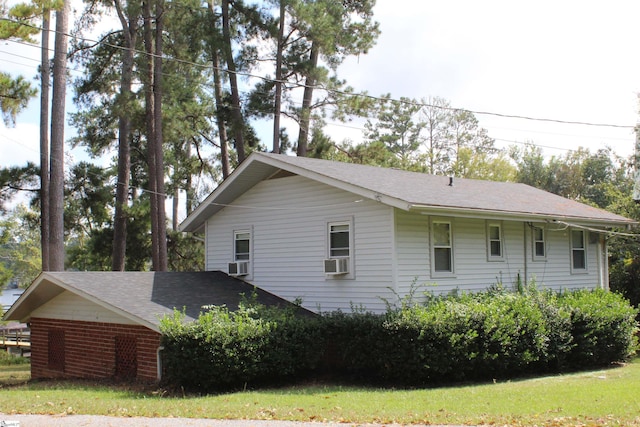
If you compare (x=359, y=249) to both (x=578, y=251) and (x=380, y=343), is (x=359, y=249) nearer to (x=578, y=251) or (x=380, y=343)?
(x=380, y=343)

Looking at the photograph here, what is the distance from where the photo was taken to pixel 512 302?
15648 millimetres

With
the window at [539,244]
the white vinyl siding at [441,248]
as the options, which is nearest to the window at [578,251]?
the window at [539,244]

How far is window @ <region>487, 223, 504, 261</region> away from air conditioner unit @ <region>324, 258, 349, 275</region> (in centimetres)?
410

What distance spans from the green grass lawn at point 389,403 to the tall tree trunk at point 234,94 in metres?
15.7

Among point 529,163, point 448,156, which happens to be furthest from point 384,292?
point 529,163

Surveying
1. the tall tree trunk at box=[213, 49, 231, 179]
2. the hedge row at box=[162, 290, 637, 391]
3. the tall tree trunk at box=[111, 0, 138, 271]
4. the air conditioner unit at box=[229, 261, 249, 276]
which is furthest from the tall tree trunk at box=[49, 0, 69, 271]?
the hedge row at box=[162, 290, 637, 391]

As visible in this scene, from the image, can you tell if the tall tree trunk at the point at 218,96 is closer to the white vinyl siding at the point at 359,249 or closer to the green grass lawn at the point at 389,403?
the white vinyl siding at the point at 359,249

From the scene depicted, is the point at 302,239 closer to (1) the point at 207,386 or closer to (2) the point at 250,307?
(2) the point at 250,307

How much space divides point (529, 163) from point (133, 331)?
49332 mm

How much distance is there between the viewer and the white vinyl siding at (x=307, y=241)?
15430mm

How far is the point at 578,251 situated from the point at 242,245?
1026 centimetres

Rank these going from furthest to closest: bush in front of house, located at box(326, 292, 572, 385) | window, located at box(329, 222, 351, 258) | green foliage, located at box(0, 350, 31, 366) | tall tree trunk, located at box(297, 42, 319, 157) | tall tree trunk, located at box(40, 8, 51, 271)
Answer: tall tree trunk, located at box(297, 42, 319, 157)
green foliage, located at box(0, 350, 31, 366)
tall tree trunk, located at box(40, 8, 51, 271)
window, located at box(329, 222, 351, 258)
bush in front of house, located at box(326, 292, 572, 385)

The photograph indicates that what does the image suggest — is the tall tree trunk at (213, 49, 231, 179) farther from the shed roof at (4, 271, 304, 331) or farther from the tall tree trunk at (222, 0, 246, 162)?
the shed roof at (4, 271, 304, 331)

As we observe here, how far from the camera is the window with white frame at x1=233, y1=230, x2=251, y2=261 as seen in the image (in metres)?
18.9
